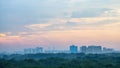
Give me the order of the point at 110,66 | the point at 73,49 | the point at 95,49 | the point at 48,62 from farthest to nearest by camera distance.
→ the point at 73,49 → the point at 95,49 → the point at 48,62 → the point at 110,66

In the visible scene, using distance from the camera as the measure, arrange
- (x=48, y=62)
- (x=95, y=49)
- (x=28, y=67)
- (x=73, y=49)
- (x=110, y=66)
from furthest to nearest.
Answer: (x=73, y=49), (x=95, y=49), (x=48, y=62), (x=110, y=66), (x=28, y=67)

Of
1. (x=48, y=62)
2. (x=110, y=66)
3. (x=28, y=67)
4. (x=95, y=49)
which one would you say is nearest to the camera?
(x=28, y=67)

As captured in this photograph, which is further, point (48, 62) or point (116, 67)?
point (48, 62)

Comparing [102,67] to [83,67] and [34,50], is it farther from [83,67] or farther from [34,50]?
[34,50]

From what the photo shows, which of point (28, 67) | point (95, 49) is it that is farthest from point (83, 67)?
point (95, 49)

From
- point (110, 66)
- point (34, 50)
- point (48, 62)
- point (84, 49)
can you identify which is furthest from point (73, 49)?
point (110, 66)

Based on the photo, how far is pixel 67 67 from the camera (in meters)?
34.1

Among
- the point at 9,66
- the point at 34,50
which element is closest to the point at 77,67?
the point at 9,66

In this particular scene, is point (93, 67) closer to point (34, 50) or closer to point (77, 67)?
point (77, 67)

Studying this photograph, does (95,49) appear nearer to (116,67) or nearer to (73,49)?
(73,49)

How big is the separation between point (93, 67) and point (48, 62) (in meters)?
14.2

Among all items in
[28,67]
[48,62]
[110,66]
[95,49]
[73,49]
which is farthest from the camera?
[73,49]

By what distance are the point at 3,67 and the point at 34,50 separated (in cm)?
12804

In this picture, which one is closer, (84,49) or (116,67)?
(116,67)
